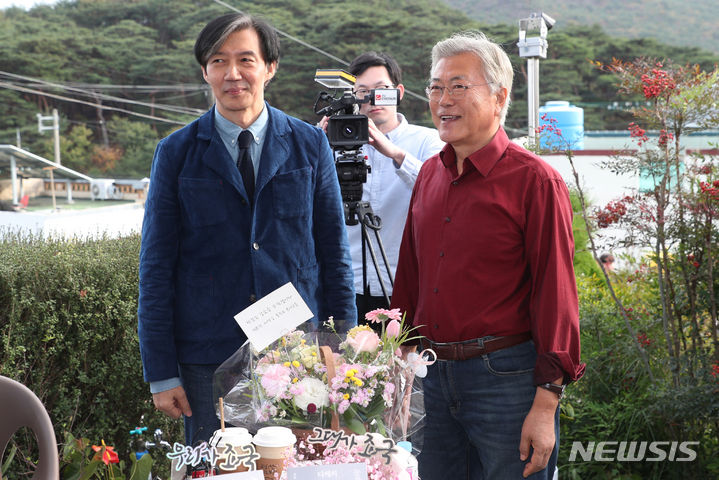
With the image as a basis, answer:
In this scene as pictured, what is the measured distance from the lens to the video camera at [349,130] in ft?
8.37

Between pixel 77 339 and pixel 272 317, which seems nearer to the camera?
pixel 272 317

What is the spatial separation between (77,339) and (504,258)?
181 centimetres

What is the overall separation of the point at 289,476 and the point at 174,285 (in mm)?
723

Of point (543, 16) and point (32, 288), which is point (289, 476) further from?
point (543, 16)

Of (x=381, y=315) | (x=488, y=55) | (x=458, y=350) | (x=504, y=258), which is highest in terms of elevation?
(x=488, y=55)

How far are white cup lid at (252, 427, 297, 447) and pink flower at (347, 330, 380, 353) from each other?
23 cm

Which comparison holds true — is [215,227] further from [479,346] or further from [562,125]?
[562,125]

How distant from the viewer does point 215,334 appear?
1807mm

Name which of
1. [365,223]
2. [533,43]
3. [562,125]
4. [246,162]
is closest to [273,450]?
[246,162]

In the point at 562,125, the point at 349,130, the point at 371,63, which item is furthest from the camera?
the point at 562,125

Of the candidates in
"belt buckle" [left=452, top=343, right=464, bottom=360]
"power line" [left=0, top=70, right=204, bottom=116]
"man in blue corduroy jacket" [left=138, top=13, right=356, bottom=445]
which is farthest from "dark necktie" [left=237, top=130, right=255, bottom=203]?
"power line" [left=0, top=70, right=204, bottom=116]

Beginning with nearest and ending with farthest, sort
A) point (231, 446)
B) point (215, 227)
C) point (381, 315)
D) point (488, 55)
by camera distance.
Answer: point (231, 446), point (381, 315), point (488, 55), point (215, 227)

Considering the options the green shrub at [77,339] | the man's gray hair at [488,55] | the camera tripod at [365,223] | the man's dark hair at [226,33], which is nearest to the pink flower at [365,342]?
the man's gray hair at [488,55]

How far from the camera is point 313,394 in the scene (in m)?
1.38
